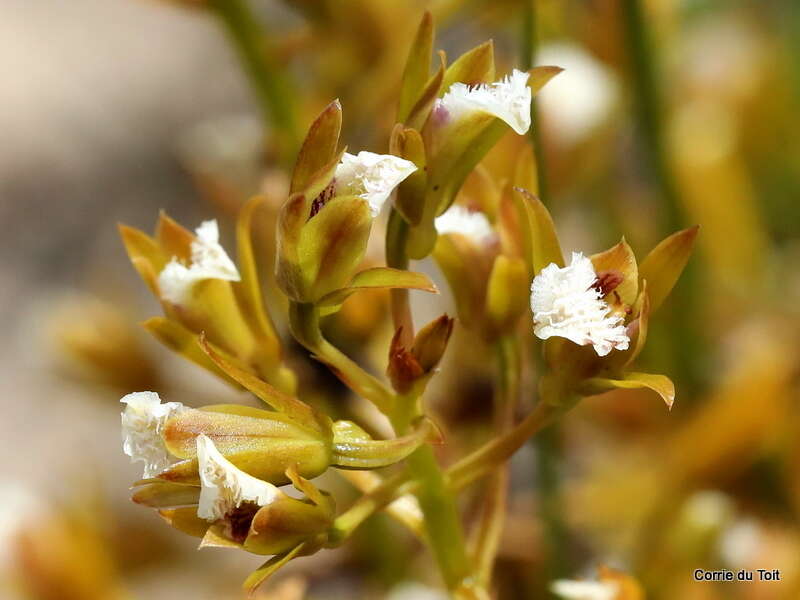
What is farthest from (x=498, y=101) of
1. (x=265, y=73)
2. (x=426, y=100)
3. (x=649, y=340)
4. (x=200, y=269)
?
(x=649, y=340)

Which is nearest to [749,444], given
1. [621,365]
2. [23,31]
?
[621,365]

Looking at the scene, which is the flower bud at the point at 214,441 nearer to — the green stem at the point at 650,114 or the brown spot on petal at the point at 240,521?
the brown spot on petal at the point at 240,521

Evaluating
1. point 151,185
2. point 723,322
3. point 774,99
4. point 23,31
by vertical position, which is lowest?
point 723,322

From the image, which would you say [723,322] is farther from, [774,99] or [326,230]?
[326,230]

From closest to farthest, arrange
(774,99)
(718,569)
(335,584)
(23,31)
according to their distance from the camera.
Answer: (718,569)
(335,584)
(774,99)
(23,31)

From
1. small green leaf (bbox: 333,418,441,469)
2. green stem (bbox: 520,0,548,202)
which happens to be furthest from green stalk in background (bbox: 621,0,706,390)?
small green leaf (bbox: 333,418,441,469)

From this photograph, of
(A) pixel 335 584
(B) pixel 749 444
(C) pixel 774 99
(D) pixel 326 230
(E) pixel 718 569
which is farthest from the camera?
(C) pixel 774 99

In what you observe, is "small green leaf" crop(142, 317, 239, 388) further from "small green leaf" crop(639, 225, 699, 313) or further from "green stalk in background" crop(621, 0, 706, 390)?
"green stalk in background" crop(621, 0, 706, 390)
